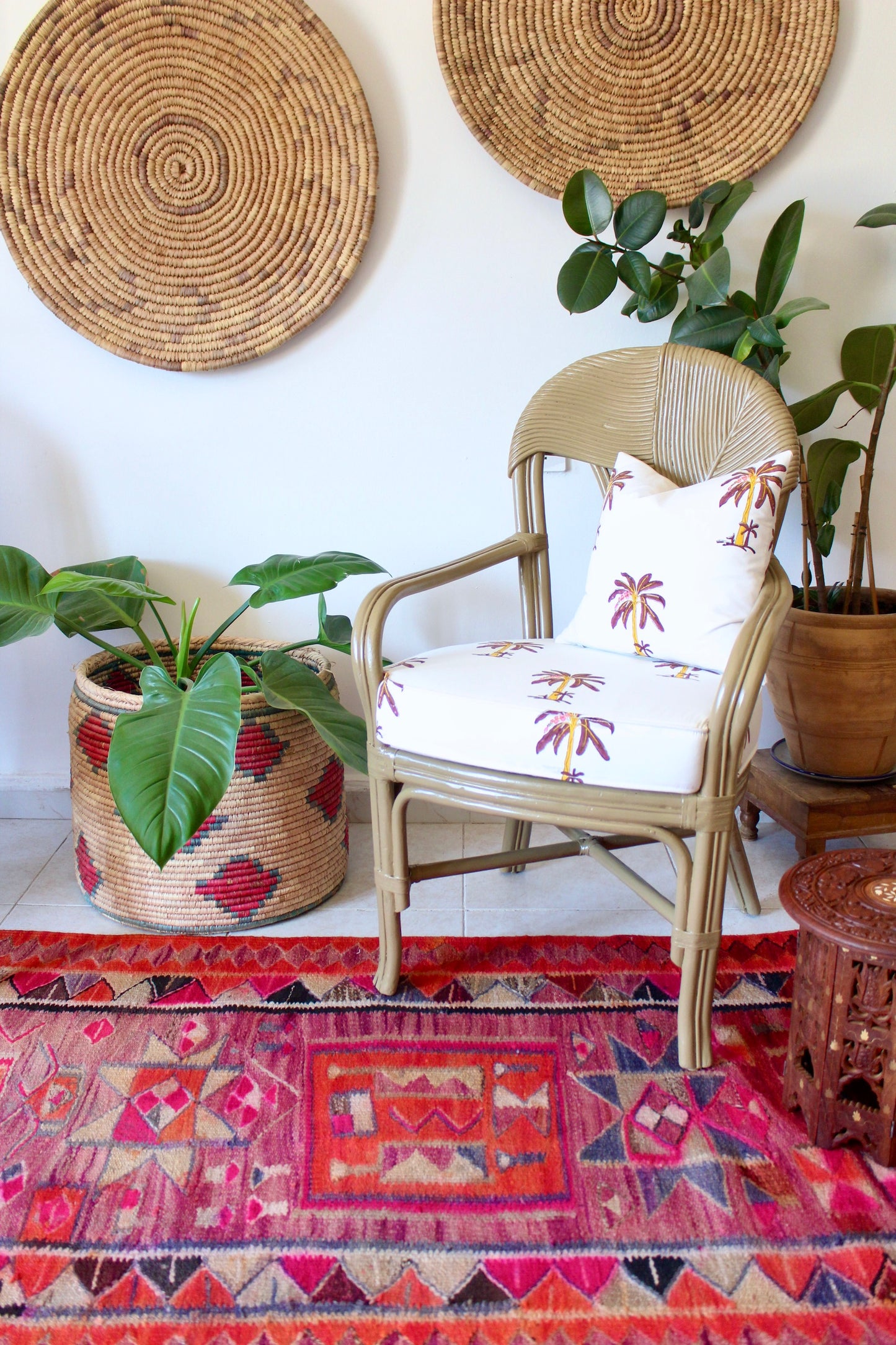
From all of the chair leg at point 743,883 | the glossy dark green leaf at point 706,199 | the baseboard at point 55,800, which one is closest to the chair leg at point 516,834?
the baseboard at point 55,800

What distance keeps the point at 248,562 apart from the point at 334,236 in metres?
0.68

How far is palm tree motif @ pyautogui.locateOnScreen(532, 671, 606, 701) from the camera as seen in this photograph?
4.53ft

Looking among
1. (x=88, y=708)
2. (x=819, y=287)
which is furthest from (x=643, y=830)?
(x=819, y=287)

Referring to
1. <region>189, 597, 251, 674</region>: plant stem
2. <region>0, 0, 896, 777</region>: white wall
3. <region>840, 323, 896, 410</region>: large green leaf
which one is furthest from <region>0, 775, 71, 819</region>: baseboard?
<region>840, 323, 896, 410</region>: large green leaf

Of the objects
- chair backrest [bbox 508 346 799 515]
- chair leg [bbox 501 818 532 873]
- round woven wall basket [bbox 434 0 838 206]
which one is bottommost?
chair leg [bbox 501 818 532 873]

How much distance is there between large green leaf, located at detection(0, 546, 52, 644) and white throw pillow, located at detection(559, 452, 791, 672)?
35.4 inches

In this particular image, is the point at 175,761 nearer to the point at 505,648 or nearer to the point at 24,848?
the point at 505,648

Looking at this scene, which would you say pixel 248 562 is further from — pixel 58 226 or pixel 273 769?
pixel 58 226

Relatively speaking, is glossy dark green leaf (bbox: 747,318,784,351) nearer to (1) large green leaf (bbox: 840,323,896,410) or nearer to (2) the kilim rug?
(1) large green leaf (bbox: 840,323,896,410)

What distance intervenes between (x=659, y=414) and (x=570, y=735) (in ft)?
2.37

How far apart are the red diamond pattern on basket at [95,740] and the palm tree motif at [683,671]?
935 millimetres

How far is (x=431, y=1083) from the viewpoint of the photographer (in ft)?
4.52

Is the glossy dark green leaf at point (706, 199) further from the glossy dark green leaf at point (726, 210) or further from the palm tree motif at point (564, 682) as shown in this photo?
the palm tree motif at point (564, 682)

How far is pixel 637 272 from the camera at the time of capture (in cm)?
Result: 178
